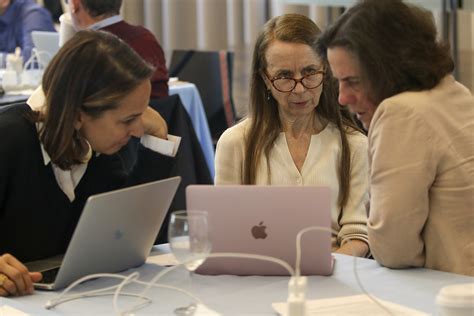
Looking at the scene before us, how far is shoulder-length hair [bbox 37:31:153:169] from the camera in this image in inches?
84.3

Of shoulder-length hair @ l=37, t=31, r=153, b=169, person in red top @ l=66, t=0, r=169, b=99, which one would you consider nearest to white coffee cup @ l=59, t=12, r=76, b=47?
person in red top @ l=66, t=0, r=169, b=99

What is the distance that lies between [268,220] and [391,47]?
1.58 feet

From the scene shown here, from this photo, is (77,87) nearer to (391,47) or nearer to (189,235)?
(189,235)

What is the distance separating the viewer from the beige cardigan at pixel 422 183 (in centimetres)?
194

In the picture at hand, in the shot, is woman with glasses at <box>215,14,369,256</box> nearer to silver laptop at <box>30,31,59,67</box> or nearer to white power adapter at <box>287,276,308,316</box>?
white power adapter at <box>287,276,308,316</box>

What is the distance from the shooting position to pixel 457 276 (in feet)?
6.33

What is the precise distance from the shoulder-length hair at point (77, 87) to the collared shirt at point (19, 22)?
4.07 metres

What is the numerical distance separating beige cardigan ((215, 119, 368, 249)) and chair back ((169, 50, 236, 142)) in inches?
113

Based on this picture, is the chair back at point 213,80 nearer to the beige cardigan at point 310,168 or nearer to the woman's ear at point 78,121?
the beige cardigan at point 310,168

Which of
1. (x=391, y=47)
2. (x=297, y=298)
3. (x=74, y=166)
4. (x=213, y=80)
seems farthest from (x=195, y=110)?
(x=297, y=298)

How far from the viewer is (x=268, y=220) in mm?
1924

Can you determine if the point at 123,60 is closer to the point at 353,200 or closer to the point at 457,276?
the point at 353,200

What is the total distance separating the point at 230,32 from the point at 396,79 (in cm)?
476

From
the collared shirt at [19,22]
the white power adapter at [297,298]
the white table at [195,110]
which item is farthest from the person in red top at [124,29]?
the white power adapter at [297,298]
